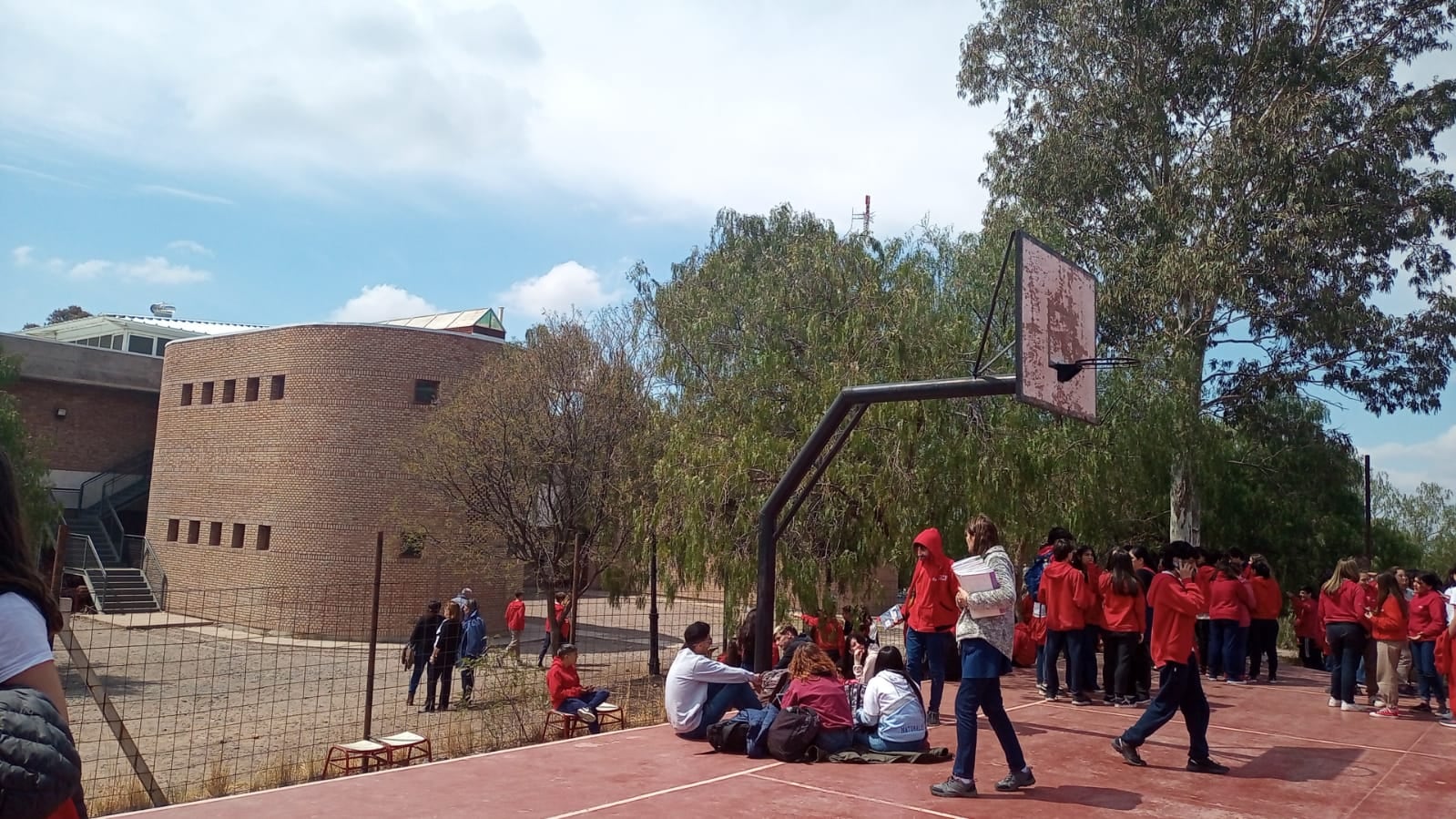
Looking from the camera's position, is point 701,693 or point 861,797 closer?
point 861,797

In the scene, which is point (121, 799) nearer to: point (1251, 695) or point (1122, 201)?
point (1251, 695)

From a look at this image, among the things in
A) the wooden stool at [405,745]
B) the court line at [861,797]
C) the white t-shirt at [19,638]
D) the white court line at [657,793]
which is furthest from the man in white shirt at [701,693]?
the white t-shirt at [19,638]

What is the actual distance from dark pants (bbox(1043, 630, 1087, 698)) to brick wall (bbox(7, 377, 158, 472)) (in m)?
37.0

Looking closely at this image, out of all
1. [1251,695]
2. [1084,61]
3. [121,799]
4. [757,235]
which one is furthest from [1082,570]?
[757,235]

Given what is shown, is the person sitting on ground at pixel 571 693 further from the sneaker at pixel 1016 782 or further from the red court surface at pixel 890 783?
the sneaker at pixel 1016 782

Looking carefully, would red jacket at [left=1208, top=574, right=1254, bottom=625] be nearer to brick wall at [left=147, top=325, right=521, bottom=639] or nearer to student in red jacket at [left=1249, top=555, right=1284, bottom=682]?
student in red jacket at [left=1249, top=555, right=1284, bottom=682]

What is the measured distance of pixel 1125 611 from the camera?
32.3ft

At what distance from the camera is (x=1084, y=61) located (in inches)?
998

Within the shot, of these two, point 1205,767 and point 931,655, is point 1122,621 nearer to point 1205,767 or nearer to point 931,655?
point 931,655

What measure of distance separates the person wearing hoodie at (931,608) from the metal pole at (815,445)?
3.86 ft

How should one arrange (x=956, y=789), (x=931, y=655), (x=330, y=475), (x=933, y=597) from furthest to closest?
(x=330, y=475) → (x=931, y=655) → (x=933, y=597) → (x=956, y=789)

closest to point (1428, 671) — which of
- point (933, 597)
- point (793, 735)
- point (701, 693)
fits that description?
point (933, 597)

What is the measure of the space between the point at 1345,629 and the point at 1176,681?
455cm

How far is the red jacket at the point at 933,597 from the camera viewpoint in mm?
8320
